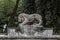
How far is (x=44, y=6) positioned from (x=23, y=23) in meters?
3.15

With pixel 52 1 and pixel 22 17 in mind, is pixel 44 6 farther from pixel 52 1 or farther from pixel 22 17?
pixel 22 17

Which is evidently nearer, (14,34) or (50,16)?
(14,34)

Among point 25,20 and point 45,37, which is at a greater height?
point 25,20

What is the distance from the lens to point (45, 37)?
5.94 metres

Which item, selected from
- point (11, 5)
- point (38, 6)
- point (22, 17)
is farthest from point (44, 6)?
point (22, 17)

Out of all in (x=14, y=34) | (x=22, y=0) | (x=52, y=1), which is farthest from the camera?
(x=22, y=0)

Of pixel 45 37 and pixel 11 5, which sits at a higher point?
pixel 11 5

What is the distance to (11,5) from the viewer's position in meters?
9.83

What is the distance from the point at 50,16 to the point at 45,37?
9.26 ft

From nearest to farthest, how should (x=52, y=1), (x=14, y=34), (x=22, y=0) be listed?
(x=14, y=34) < (x=52, y=1) < (x=22, y=0)

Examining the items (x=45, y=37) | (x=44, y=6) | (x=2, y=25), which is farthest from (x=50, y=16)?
(x=45, y=37)

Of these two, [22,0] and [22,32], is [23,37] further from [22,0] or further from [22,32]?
[22,0]

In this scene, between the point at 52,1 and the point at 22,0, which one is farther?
the point at 22,0

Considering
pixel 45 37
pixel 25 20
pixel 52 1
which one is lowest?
pixel 45 37
